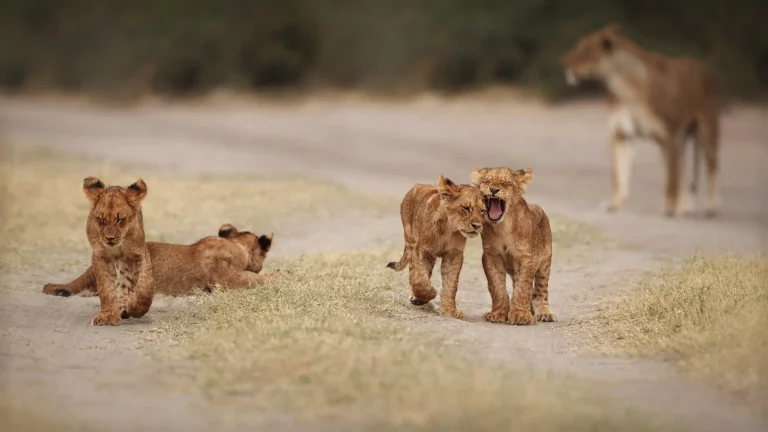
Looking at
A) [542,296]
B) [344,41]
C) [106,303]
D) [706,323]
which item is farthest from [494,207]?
[344,41]

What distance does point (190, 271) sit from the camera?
8.30m

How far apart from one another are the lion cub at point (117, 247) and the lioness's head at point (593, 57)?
752cm

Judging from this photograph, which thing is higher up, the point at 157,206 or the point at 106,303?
the point at 157,206

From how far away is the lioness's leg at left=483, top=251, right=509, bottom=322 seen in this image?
7559 mm

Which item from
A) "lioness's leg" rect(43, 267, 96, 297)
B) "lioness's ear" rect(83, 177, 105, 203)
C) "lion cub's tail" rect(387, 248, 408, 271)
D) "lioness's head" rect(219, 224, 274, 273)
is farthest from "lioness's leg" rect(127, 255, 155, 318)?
"lion cub's tail" rect(387, 248, 408, 271)

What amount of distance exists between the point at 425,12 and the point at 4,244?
1905 cm

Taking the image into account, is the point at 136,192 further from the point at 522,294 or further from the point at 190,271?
the point at 522,294

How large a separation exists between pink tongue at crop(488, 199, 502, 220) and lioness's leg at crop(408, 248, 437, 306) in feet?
1.41

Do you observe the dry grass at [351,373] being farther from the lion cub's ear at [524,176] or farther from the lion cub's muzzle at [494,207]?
the lion cub's ear at [524,176]

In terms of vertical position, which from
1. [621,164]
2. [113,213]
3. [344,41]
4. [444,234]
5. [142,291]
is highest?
[344,41]

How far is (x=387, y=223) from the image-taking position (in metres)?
11.6

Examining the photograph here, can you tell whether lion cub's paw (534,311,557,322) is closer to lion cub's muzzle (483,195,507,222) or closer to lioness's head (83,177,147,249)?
lion cub's muzzle (483,195,507,222)

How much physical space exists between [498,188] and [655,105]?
6.79 metres

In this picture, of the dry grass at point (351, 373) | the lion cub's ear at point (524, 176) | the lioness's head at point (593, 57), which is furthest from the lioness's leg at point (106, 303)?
the lioness's head at point (593, 57)
